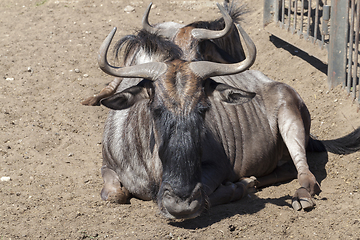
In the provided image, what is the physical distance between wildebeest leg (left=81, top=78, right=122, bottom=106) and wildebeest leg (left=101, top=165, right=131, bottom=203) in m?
1.54

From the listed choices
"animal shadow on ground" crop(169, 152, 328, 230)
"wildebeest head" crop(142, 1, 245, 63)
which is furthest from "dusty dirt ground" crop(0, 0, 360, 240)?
"wildebeest head" crop(142, 1, 245, 63)

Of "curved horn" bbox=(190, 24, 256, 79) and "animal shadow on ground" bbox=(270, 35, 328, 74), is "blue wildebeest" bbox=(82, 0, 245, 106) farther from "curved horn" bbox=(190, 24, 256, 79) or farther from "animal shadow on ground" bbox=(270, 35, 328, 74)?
"animal shadow on ground" bbox=(270, 35, 328, 74)

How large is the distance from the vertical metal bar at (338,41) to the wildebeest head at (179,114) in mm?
2927

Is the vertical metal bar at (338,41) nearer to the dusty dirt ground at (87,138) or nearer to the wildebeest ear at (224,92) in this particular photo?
the dusty dirt ground at (87,138)

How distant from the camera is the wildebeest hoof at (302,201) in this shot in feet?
13.2

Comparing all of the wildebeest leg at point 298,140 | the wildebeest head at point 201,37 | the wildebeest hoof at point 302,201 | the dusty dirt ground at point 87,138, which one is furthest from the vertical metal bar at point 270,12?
the wildebeest hoof at point 302,201

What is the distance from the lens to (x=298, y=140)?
4.98 m

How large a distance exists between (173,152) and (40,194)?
1745 mm

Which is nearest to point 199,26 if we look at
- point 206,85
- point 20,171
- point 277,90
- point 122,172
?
point 277,90

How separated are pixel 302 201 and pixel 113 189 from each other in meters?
1.93

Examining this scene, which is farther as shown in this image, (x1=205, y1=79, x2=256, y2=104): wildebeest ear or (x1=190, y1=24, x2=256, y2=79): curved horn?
(x1=205, y1=79, x2=256, y2=104): wildebeest ear

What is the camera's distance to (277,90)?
5.48 m

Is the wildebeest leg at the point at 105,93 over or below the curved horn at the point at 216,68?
below

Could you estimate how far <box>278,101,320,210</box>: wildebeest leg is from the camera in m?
4.30
